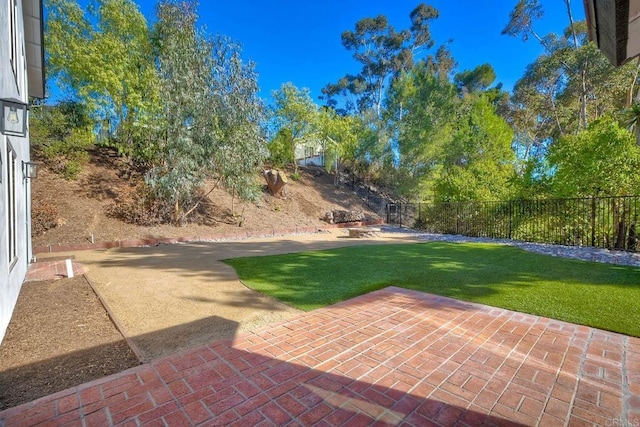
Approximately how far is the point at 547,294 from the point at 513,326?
4.94 feet

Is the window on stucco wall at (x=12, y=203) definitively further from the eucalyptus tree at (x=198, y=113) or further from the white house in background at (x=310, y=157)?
the white house in background at (x=310, y=157)

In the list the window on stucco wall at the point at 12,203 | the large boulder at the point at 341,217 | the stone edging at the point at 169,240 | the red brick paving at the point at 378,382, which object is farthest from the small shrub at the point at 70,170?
the red brick paving at the point at 378,382

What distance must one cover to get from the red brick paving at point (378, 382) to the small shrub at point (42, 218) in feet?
30.5

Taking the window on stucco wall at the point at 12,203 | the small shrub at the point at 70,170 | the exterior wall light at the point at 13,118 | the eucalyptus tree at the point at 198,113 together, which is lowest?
the window on stucco wall at the point at 12,203

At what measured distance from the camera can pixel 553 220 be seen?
356 inches

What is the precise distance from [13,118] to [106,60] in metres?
11.1

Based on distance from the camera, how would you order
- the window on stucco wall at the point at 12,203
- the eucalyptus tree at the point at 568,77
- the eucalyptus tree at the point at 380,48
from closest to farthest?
the window on stucco wall at the point at 12,203 < the eucalyptus tree at the point at 568,77 < the eucalyptus tree at the point at 380,48

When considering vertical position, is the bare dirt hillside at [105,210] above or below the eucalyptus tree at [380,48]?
below

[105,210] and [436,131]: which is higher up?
[436,131]

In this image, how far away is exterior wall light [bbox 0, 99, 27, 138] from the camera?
10.4ft

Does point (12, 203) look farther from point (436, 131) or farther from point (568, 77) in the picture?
point (568, 77)

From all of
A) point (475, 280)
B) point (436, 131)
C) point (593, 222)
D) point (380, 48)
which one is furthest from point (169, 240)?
point (380, 48)

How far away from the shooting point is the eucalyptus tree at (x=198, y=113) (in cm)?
1012

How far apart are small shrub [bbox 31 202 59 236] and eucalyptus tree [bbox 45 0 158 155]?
13.2 feet
